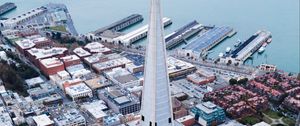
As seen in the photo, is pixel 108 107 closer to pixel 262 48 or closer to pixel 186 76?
pixel 186 76

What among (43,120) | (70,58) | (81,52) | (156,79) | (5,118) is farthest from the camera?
(81,52)

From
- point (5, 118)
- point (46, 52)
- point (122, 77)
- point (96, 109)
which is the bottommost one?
point (96, 109)

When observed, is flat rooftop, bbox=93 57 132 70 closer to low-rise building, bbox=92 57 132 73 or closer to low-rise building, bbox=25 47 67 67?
low-rise building, bbox=92 57 132 73

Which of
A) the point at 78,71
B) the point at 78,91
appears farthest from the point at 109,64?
the point at 78,91

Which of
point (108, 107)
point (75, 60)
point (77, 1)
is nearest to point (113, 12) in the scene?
point (77, 1)

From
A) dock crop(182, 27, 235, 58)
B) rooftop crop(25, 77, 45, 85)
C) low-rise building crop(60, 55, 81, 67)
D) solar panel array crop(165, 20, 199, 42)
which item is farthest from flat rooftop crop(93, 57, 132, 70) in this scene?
solar panel array crop(165, 20, 199, 42)

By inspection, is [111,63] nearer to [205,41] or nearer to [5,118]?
[205,41]

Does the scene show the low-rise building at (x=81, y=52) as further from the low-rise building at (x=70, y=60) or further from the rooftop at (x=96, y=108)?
the rooftop at (x=96, y=108)
